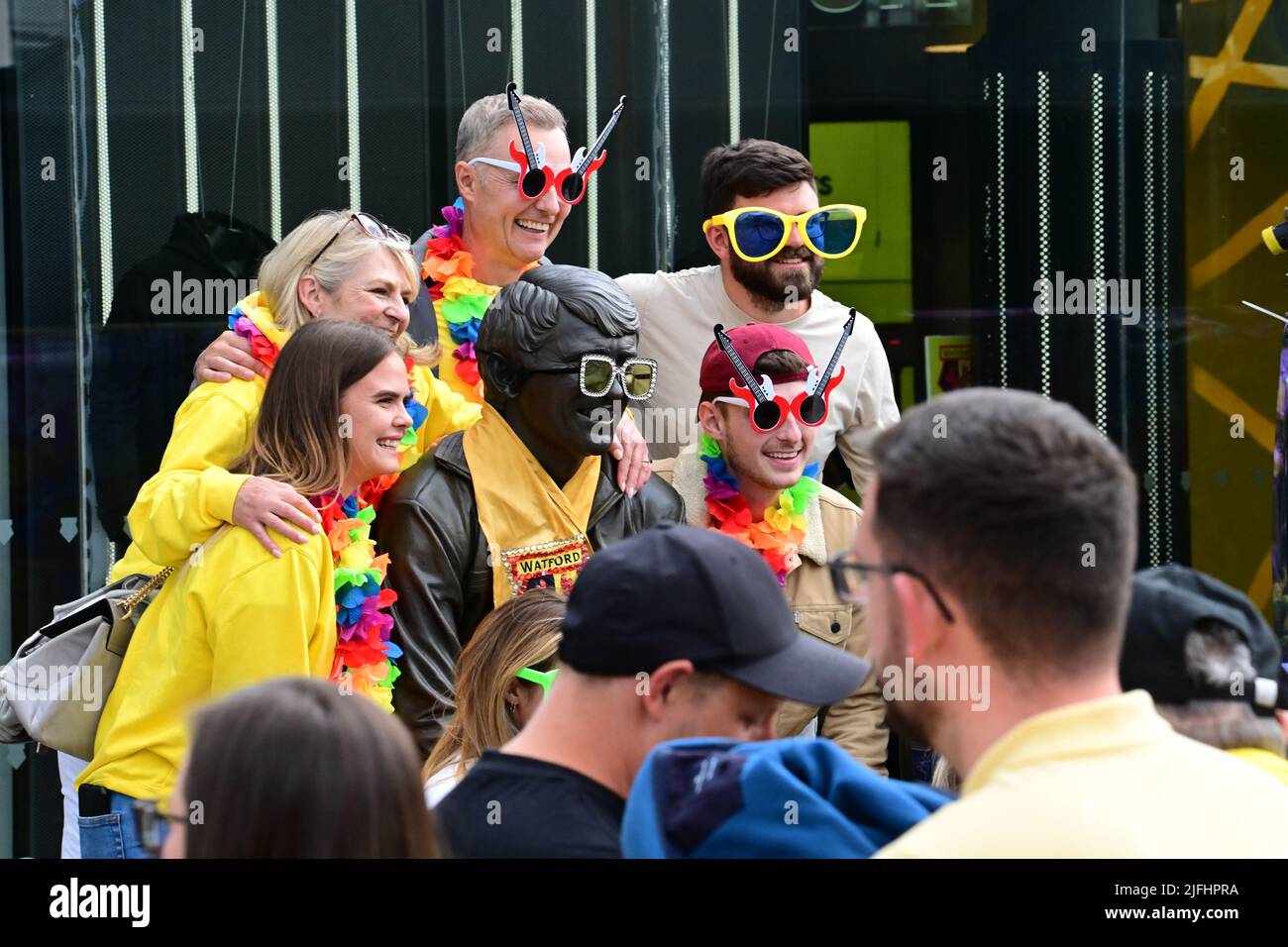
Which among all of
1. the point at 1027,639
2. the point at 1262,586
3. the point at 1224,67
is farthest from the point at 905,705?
the point at 1224,67

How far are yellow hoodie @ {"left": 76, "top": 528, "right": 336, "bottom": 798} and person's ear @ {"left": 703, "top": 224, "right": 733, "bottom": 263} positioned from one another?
1523 millimetres

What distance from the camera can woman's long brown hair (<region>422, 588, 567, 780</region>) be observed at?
2811 millimetres

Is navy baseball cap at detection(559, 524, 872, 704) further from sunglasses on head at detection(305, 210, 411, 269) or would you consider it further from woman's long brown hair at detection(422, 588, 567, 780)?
sunglasses on head at detection(305, 210, 411, 269)

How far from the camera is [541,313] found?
349cm

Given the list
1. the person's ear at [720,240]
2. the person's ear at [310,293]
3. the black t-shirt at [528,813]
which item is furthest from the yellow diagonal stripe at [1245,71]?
the black t-shirt at [528,813]

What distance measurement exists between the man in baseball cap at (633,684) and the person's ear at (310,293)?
6.18 ft

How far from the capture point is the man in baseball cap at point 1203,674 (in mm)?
2215

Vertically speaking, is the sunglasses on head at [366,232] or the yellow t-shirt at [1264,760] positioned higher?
the sunglasses on head at [366,232]

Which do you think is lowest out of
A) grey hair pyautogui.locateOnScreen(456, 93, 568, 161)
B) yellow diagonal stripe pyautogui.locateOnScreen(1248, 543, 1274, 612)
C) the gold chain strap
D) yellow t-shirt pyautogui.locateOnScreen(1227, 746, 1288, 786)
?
yellow diagonal stripe pyautogui.locateOnScreen(1248, 543, 1274, 612)

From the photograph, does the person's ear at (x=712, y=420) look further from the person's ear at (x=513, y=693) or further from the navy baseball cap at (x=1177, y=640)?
the navy baseball cap at (x=1177, y=640)

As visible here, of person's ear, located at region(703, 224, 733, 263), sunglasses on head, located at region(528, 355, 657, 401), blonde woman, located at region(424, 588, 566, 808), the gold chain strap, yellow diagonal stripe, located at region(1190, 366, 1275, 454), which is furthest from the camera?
yellow diagonal stripe, located at region(1190, 366, 1275, 454)

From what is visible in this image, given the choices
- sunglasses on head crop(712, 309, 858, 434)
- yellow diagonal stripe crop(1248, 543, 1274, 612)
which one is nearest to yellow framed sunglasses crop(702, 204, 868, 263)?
sunglasses on head crop(712, 309, 858, 434)

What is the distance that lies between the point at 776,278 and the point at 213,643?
1.76 meters

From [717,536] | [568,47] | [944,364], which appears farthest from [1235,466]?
[717,536]
